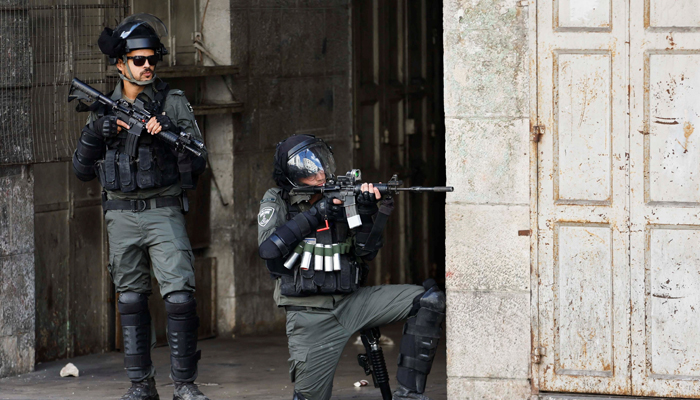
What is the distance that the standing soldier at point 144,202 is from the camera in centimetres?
662

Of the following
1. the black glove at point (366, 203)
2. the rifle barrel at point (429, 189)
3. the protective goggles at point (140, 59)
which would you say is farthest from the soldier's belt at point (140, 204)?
the rifle barrel at point (429, 189)

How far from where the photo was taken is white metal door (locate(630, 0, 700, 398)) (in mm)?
6098

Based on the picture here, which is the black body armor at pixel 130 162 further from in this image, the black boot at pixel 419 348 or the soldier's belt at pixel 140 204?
the black boot at pixel 419 348

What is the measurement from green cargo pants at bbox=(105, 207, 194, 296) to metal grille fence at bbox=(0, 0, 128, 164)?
118cm

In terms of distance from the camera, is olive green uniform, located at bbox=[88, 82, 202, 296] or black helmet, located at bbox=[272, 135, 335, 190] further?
olive green uniform, located at bbox=[88, 82, 202, 296]

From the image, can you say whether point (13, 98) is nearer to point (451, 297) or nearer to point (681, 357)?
point (451, 297)

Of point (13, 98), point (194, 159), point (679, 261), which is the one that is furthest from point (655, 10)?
point (13, 98)

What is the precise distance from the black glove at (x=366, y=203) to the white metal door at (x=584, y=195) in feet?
3.01

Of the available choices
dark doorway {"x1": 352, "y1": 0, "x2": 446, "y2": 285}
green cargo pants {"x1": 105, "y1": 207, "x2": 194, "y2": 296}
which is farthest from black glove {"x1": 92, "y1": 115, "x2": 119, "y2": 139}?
dark doorway {"x1": 352, "y1": 0, "x2": 446, "y2": 285}

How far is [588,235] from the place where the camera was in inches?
246

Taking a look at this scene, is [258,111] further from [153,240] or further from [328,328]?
[328,328]

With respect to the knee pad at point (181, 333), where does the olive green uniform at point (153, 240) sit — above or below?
above

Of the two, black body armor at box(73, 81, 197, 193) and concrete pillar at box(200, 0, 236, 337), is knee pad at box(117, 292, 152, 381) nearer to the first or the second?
black body armor at box(73, 81, 197, 193)

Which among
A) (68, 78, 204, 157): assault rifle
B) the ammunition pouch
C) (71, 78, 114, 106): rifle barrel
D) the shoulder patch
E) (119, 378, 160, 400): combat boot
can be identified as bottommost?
(119, 378, 160, 400): combat boot
